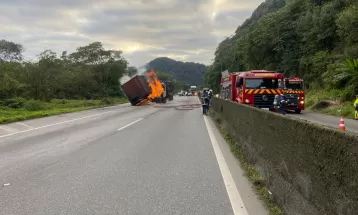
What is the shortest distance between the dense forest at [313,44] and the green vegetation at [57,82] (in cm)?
2148

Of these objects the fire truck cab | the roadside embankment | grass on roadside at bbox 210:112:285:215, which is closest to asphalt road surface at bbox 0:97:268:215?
grass on roadside at bbox 210:112:285:215

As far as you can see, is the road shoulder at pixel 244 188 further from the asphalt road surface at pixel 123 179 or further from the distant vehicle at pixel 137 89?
the distant vehicle at pixel 137 89

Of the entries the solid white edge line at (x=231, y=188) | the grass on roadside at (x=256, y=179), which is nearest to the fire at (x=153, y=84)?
the grass on roadside at (x=256, y=179)

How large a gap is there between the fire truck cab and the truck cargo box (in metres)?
21.0

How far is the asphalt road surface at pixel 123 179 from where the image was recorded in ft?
18.2

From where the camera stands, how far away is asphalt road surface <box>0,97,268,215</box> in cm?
555

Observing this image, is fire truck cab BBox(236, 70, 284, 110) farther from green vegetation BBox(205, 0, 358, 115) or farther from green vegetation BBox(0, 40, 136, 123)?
green vegetation BBox(0, 40, 136, 123)

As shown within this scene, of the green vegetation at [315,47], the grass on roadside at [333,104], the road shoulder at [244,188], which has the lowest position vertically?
the grass on roadside at [333,104]

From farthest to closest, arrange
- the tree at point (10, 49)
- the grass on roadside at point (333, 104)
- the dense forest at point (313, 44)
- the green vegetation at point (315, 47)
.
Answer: the tree at point (10, 49) → the dense forest at point (313, 44) → the green vegetation at point (315, 47) → the grass on roadside at point (333, 104)

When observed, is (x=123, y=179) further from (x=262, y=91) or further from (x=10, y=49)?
(x=10, y=49)

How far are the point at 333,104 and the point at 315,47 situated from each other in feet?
46.8

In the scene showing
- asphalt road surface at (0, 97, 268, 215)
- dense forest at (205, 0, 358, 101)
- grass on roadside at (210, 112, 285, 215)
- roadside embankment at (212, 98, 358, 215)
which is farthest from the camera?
dense forest at (205, 0, 358, 101)

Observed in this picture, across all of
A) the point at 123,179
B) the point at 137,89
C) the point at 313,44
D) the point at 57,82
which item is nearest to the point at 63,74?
the point at 57,82

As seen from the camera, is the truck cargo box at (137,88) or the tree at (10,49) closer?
the truck cargo box at (137,88)
